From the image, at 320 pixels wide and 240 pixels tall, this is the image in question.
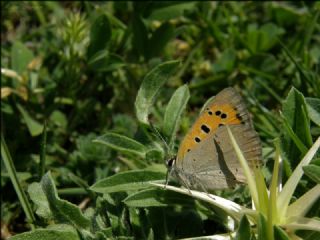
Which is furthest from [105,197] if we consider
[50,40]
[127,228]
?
[50,40]

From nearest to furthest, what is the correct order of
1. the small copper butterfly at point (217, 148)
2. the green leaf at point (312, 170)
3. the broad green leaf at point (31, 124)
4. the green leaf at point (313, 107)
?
the green leaf at point (312, 170)
the small copper butterfly at point (217, 148)
the green leaf at point (313, 107)
the broad green leaf at point (31, 124)

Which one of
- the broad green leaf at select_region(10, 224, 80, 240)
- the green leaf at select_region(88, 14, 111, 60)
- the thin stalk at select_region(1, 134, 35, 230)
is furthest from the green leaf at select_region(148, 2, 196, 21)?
the broad green leaf at select_region(10, 224, 80, 240)

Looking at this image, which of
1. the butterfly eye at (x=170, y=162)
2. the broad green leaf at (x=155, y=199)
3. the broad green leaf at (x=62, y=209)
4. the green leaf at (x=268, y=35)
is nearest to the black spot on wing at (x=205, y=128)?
the butterfly eye at (x=170, y=162)

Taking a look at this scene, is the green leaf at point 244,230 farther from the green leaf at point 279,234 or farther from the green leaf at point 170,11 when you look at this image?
the green leaf at point 170,11

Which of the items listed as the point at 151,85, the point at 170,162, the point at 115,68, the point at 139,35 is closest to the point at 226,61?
the point at 139,35

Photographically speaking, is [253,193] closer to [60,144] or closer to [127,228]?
[127,228]

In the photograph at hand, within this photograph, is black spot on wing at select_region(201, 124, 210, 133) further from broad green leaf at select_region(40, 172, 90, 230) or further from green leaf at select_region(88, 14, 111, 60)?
green leaf at select_region(88, 14, 111, 60)
